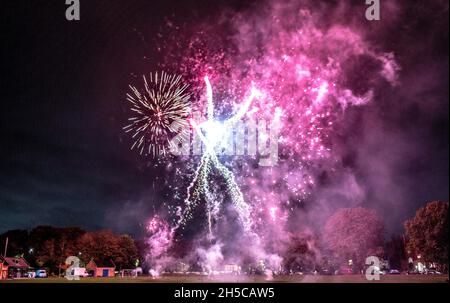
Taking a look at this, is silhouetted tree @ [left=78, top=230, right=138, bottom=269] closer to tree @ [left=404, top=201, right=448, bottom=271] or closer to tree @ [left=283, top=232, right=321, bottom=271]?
tree @ [left=283, top=232, right=321, bottom=271]

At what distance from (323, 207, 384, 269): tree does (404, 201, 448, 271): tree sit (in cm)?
501

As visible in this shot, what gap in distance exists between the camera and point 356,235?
68625 mm

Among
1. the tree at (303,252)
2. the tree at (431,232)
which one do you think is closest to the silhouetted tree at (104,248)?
the tree at (303,252)

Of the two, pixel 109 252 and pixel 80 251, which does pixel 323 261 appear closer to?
pixel 109 252

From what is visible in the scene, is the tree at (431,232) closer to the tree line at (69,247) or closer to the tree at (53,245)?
the tree line at (69,247)

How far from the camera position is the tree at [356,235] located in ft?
223

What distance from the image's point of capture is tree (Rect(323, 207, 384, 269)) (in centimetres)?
6800

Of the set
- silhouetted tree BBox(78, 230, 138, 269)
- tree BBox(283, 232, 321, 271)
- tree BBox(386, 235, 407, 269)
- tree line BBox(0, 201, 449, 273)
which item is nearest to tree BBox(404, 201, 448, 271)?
tree line BBox(0, 201, 449, 273)

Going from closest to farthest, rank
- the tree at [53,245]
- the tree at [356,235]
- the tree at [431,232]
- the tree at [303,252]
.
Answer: the tree at [431,232] → the tree at [356,235] → the tree at [303,252] → the tree at [53,245]

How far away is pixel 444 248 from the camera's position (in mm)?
58688

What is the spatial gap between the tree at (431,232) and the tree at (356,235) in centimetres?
501
